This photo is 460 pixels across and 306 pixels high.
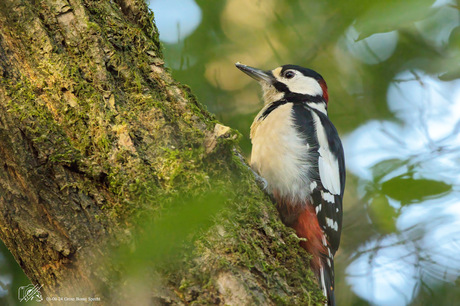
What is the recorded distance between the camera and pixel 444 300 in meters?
3.39

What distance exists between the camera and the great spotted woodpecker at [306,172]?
243 centimetres

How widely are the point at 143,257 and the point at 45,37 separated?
1228 mm

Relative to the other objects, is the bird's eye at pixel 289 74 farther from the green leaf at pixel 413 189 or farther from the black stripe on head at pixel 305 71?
the green leaf at pixel 413 189

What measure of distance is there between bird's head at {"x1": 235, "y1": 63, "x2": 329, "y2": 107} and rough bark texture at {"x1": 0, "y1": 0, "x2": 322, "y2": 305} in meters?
1.53

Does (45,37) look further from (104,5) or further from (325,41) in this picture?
(325,41)

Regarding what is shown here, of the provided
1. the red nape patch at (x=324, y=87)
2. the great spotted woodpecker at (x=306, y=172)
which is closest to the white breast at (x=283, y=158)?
the great spotted woodpecker at (x=306, y=172)

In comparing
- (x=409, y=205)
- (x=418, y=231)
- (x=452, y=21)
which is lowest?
(x=418, y=231)

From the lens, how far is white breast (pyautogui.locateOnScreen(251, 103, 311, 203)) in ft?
8.16

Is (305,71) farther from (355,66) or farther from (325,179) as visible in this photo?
(325,179)

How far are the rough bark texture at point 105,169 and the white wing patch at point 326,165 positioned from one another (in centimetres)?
94

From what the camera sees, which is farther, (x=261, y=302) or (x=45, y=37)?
(x=45, y=37)

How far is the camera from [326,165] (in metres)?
2.70

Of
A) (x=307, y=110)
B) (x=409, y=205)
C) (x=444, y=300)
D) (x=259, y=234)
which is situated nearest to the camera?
(x=259, y=234)

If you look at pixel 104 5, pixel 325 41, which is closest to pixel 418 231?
pixel 325 41
